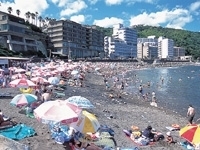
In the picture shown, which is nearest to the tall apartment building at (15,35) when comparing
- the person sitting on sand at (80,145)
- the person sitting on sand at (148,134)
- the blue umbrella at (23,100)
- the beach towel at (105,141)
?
the blue umbrella at (23,100)

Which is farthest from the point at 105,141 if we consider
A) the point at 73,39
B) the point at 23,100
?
the point at 73,39

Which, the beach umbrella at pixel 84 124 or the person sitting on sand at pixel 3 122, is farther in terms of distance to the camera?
the person sitting on sand at pixel 3 122

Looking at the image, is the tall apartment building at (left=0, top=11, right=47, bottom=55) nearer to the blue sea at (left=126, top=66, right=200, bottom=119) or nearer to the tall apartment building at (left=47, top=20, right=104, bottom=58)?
the tall apartment building at (left=47, top=20, right=104, bottom=58)

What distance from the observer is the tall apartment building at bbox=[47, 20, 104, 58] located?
12175cm

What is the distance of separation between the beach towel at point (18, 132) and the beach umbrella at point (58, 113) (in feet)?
6.65

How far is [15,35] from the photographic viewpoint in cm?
7838

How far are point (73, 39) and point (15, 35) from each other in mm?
52059

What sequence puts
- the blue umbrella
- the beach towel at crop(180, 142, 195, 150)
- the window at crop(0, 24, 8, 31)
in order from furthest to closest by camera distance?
the window at crop(0, 24, 8, 31) < the blue umbrella < the beach towel at crop(180, 142, 195, 150)

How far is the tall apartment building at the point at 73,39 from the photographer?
122m

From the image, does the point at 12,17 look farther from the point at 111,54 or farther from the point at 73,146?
the point at 111,54

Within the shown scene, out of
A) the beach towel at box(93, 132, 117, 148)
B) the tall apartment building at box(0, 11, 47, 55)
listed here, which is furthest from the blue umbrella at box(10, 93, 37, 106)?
the tall apartment building at box(0, 11, 47, 55)

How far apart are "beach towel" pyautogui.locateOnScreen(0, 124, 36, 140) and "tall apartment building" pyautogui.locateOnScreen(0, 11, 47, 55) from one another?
64.1 m

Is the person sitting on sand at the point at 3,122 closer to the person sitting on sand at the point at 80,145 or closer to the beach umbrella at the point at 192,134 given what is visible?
the person sitting on sand at the point at 80,145

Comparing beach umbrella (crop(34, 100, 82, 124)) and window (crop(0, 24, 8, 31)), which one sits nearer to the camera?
beach umbrella (crop(34, 100, 82, 124))
